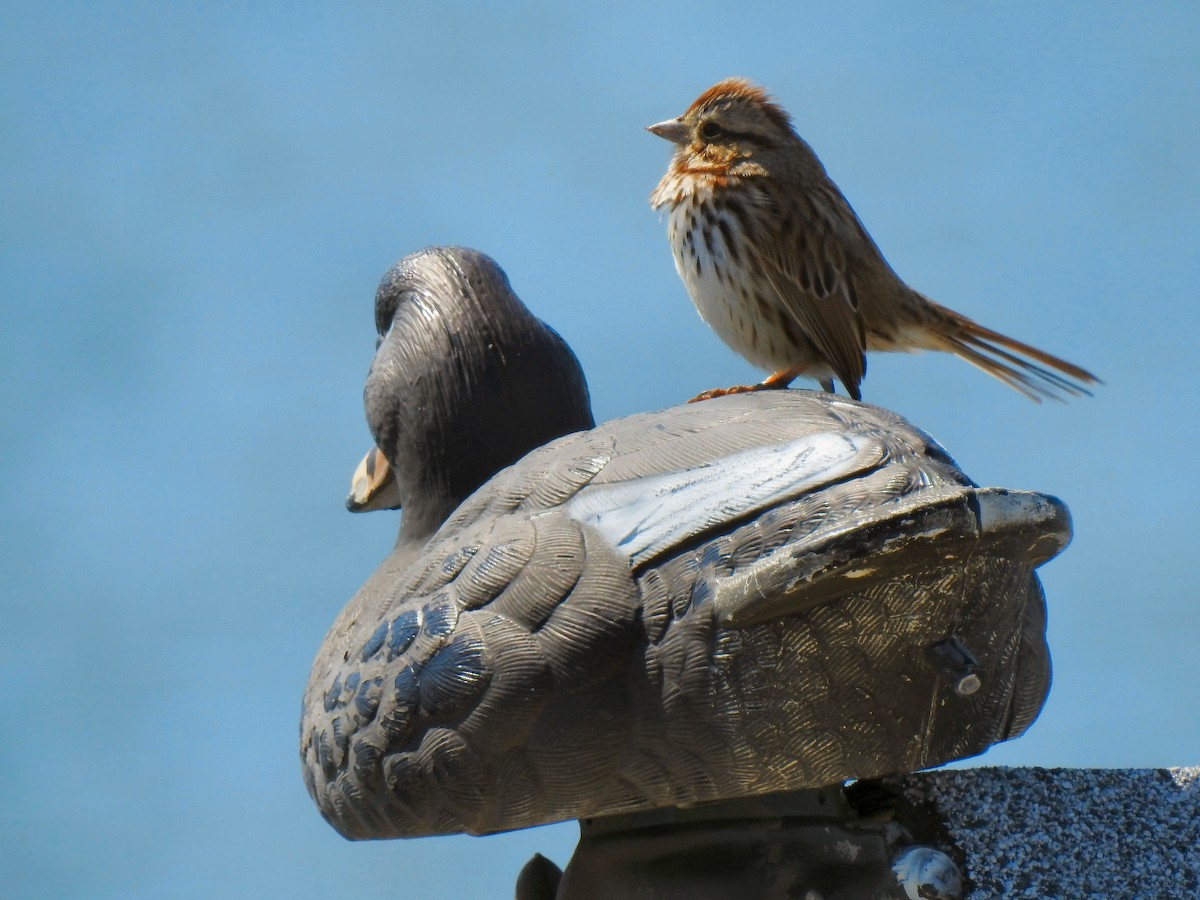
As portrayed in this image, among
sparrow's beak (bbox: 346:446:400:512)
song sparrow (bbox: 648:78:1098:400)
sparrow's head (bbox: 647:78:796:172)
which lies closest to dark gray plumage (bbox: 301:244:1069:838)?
sparrow's beak (bbox: 346:446:400:512)

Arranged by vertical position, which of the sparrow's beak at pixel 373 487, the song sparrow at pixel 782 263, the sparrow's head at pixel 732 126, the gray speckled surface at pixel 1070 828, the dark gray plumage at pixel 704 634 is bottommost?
the gray speckled surface at pixel 1070 828

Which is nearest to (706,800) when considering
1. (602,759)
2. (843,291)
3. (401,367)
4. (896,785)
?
(602,759)

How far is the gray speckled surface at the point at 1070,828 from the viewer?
1.59 meters

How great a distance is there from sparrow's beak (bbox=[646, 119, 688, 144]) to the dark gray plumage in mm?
1377

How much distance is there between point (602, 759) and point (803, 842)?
289 millimetres

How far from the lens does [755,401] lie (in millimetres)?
1741

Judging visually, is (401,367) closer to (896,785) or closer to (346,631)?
(346,631)

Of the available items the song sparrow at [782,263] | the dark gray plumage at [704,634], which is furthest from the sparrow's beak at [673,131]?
the dark gray plumage at [704,634]

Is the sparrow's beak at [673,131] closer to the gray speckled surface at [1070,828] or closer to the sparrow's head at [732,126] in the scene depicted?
the sparrow's head at [732,126]

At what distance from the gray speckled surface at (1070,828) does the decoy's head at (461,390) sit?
0.77 metres

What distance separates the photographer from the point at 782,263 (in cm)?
275

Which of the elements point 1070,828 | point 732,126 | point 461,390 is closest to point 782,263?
point 732,126

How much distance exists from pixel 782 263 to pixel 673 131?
412mm

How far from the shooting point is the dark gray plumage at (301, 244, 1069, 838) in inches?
58.1
